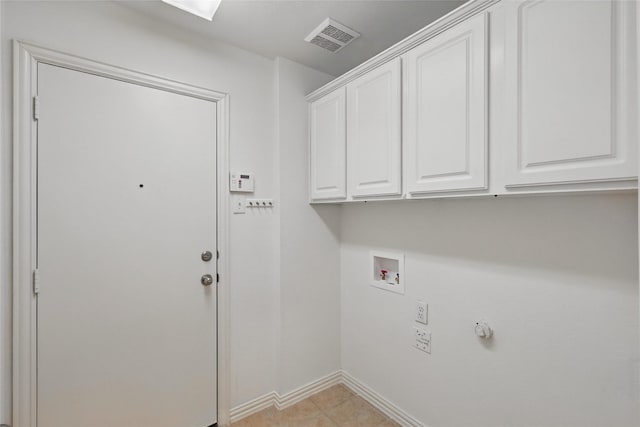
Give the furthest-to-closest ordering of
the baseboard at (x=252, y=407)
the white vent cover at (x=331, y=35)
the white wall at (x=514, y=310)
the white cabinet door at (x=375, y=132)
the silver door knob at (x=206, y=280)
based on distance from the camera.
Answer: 1. the baseboard at (x=252, y=407)
2. the silver door knob at (x=206, y=280)
3. the white vent cover at (x=331, y=35)
4. the white cabinet door at (x=375, y=132)
5. the white wall at (x=514, y=310)

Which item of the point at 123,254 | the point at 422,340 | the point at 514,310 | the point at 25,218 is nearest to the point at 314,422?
the point at 422,340

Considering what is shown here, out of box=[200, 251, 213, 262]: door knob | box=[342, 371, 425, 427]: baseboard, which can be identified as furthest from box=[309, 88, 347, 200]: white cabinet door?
box=[342, 371, 425, 427]: baseboard

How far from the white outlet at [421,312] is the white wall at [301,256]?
2.43 feet

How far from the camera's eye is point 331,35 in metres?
1.79

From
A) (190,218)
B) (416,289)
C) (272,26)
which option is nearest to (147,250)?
(190,218)

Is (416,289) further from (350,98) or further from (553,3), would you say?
(553,3)

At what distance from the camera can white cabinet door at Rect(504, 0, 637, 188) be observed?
2.82 ft

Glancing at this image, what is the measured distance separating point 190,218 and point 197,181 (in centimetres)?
23

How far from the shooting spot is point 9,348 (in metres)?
1.30

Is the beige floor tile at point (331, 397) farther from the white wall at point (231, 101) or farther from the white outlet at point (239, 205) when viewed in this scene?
the white outlet at point (239, 205)

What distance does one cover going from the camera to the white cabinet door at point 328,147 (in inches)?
74.0

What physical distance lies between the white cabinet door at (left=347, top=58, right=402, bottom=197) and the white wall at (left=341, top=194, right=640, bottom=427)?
35 cm

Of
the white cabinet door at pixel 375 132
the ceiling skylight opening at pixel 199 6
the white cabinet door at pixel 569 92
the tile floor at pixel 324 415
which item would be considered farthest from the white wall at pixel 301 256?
the white cabinet door at pixel 569 92

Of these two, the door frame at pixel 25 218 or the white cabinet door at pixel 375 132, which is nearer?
the door frame at pixel 25 218
